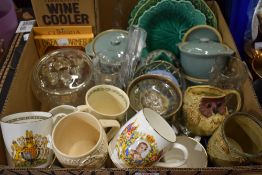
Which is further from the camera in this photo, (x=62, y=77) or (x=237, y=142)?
(x=62, y=77)

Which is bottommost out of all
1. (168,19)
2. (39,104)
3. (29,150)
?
(39,104)

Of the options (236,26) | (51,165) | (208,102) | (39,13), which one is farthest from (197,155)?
(39,13)

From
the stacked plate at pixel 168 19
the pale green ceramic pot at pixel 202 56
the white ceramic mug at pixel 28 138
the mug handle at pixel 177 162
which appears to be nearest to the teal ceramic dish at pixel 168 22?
the stacked plate at pixel 168 19

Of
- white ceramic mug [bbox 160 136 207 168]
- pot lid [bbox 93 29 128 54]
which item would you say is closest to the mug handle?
white ceramic mug [bbox 160 136 207 168]

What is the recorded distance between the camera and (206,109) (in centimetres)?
73

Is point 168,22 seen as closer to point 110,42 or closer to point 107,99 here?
point 110,42

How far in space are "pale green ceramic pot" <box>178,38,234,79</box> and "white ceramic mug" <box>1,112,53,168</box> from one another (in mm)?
398

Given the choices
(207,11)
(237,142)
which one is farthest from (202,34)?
(237,142)

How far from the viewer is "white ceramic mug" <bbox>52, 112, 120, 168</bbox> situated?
0.60 m

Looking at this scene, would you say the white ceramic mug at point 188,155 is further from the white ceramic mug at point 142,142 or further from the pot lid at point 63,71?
the pot lid at point 63,71

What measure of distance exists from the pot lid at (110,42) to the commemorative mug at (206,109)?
26cm

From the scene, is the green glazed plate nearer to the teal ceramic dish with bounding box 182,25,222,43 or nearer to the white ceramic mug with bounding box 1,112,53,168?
the teal ceramic dish with bounding box 182,25,222,43

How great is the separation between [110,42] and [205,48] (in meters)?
0.27

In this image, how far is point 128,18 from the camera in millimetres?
1015
